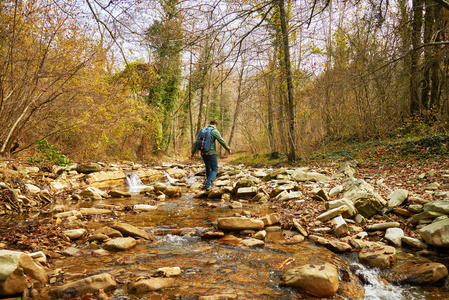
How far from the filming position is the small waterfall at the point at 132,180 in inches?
385

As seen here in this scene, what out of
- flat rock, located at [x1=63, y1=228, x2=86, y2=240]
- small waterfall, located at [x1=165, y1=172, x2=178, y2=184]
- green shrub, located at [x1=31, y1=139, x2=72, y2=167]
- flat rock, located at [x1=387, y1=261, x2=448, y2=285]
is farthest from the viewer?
small waterfall, located at [x1=165, y1=172, x2=178, y2=184]

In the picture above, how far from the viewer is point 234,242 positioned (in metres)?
3.47

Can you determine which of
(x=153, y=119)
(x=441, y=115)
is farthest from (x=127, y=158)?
(x=441, y=115)

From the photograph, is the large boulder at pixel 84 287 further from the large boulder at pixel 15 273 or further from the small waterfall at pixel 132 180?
the small waterfall at pixel 132 180

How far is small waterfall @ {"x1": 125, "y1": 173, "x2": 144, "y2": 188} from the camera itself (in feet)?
32.1

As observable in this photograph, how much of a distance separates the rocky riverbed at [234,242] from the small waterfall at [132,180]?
3130mm

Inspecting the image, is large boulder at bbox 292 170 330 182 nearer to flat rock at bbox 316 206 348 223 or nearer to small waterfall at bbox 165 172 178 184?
flat rock at bbox 316 206 348 223

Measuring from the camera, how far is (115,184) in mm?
9383

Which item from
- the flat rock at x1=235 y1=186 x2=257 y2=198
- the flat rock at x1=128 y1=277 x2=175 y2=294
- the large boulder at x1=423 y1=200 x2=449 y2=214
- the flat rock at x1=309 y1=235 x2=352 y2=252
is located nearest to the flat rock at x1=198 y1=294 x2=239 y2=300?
the flat rock at x1=128 y1=277 x2=175 y2=294

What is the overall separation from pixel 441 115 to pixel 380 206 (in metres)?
7.68

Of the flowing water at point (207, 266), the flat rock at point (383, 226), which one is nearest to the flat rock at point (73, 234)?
the flowing water at point (207, 266)

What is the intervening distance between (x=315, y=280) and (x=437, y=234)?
198cm

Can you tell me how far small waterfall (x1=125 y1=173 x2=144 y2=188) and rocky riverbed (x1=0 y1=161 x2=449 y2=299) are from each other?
10.3 feet

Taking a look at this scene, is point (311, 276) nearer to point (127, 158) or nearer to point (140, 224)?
point (140, 224)
